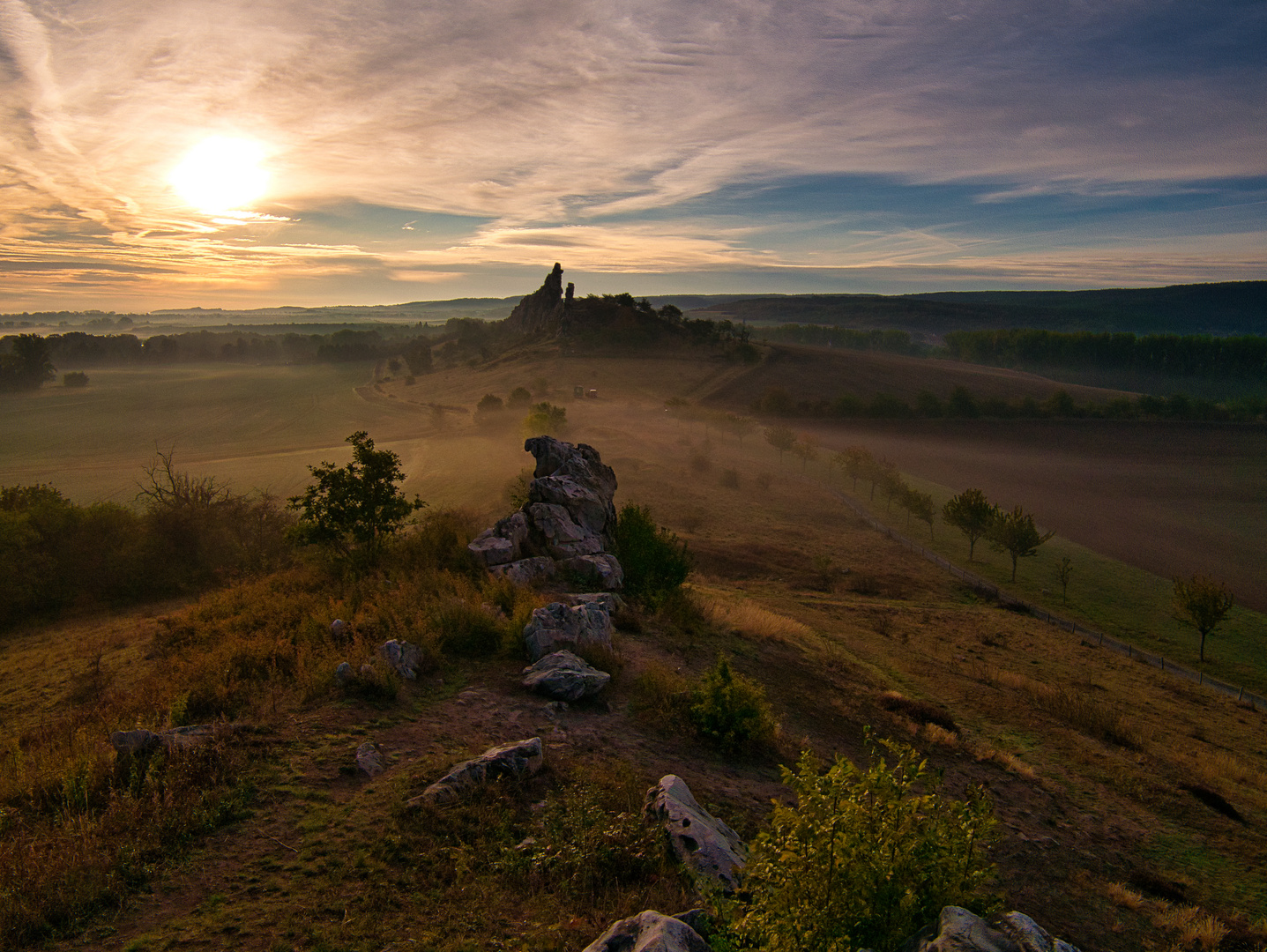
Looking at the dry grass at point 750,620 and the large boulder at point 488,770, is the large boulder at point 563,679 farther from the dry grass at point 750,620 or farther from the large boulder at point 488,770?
the dry grass at point 750,620

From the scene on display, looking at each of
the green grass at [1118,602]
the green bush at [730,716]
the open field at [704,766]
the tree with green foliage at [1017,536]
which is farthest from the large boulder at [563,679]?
the tree with green foliage at [1017,536]

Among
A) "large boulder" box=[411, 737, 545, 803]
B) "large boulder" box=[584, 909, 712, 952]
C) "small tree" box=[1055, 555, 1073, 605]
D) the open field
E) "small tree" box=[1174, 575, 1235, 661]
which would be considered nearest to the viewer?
"large boulder" box=[584, 909, 712, 952]

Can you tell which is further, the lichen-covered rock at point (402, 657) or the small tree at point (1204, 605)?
the small tree at point (1204, 605)

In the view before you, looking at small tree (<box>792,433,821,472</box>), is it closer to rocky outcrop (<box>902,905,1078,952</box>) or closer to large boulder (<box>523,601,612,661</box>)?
large boulder (<box>523,601,612,661</box>)

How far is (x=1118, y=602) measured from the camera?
40344 millimetres

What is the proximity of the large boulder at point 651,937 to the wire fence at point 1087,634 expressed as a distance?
33676 mm

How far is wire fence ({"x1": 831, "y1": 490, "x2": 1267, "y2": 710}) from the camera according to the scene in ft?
94.6

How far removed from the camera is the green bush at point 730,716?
39.7ft

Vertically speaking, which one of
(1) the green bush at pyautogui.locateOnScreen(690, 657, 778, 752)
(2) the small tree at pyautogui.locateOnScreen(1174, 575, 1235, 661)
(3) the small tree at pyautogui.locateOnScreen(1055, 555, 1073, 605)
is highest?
(1) the green bush at pyautogui.locateOnScreen(690, 657, 778, 752)

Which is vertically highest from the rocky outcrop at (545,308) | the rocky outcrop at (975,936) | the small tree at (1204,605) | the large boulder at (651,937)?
the rocky outcrop at (545,308)

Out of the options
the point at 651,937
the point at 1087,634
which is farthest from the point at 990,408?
the point at 651,937

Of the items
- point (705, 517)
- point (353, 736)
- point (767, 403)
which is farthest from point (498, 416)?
point (353, 736)

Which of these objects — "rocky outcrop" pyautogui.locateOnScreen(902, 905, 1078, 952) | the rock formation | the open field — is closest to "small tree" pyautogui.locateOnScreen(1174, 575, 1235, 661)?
the open field

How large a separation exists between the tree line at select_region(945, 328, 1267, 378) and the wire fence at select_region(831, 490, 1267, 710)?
17346cm
